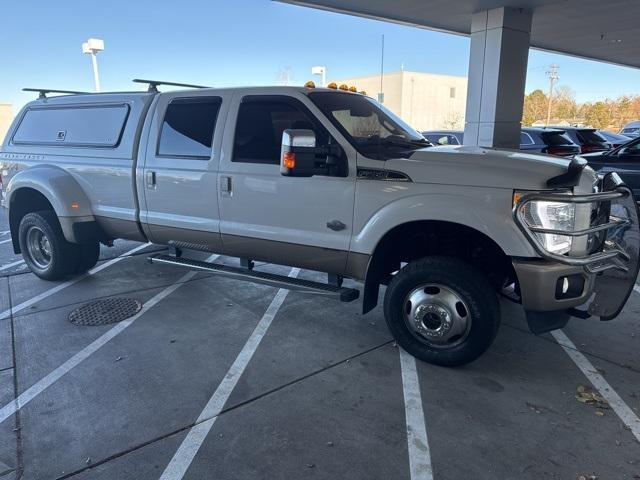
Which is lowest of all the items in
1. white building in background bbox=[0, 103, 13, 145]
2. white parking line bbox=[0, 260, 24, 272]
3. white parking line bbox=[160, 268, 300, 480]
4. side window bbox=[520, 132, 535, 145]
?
white parking line bbox=[0, 260, 24, 272]

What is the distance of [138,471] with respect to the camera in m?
2.63

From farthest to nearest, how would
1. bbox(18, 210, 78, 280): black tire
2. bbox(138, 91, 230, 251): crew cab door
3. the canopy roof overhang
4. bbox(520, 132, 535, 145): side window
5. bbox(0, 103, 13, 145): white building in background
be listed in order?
1. bbox(0, 103, 13, 145): white building in background
2. bbox(520, 132, 535, 145): side window
3. the canopy roof overhang
4. bbox(18, 210, 78, 280): black tire
5. bbox(138, 91, 230, 251): crew cab door

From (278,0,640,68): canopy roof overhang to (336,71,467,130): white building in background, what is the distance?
33229 mm

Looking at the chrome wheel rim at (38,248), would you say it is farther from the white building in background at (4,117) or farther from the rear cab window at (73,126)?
the white building in background at (4,117)

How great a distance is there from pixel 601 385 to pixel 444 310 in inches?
49.6

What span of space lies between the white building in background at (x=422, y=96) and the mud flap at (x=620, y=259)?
44.9 m

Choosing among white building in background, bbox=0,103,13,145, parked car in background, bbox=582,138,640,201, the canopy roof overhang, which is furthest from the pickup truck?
white building in background, bbox=0,103,13,145

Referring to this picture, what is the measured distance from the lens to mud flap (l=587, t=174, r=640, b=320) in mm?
3633

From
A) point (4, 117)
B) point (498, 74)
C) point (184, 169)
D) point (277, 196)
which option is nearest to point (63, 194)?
point (184, 169)

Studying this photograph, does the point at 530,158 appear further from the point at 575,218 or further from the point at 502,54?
the point at 502,54

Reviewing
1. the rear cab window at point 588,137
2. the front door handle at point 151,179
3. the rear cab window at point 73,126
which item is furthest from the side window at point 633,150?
the rear cab window at point 73,126

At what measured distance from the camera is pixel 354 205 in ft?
12.5

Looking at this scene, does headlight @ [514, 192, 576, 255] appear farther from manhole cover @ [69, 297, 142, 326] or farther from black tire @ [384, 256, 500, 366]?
manhole cover @ [69, 297, 142, 326]

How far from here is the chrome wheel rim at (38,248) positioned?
5848mm
